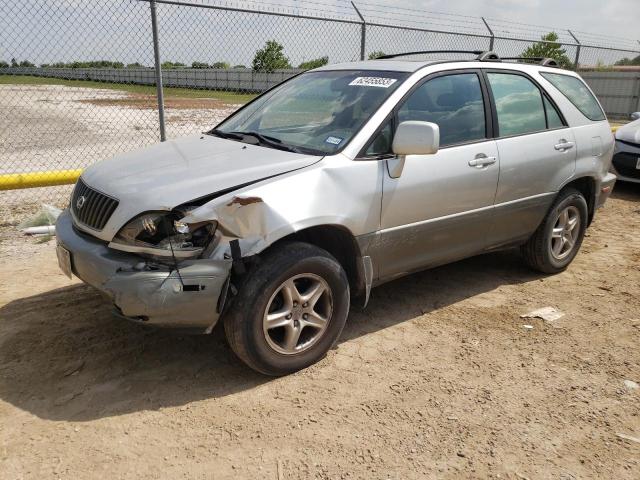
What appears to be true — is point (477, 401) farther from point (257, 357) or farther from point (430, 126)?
point (430, 126)

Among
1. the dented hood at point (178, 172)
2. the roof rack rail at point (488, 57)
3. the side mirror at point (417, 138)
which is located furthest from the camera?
the roof rack rail at point (488, 57)

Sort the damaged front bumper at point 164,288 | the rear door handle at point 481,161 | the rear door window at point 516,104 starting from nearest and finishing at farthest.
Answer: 1. the damaged front bumper at point 164,288
2. the rear door handle at point 481,161
3. the rear door window at point 516,104

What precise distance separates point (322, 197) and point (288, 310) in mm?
683

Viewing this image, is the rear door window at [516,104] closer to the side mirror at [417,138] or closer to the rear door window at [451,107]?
the rear door window at [451,107]

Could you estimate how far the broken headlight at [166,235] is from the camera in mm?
2967

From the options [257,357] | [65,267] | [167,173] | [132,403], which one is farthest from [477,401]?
[65,267]

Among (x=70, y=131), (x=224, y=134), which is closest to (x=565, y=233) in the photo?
(x=224, y=134)

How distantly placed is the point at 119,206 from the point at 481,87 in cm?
278

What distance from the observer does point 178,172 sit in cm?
331

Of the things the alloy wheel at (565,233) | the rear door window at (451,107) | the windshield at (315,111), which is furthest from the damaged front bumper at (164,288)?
the alloy wheel at (565,233)

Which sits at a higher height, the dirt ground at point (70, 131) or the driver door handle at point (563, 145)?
the driver door handle at point (563, 145)

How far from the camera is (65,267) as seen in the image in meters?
3.40

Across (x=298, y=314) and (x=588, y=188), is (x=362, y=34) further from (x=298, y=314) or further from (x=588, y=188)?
(x=298, y=314)

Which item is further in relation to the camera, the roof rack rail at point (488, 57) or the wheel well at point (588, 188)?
the wheel well at point (588, 188)
